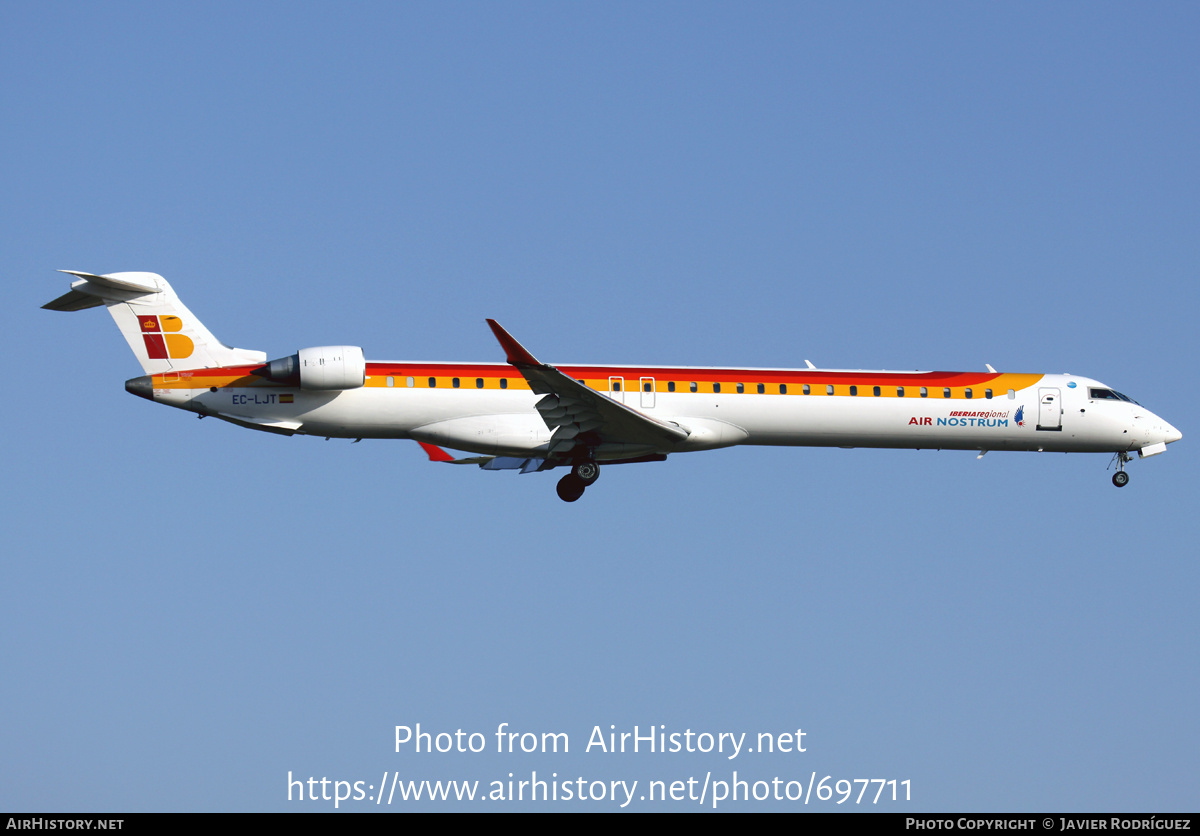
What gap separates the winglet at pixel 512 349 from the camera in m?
25.3

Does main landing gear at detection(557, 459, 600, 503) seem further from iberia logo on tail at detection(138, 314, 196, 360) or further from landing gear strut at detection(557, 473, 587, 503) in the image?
iberia logo on tail at detection(138, 314, 196, 360)

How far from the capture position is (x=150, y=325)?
28.9 meters

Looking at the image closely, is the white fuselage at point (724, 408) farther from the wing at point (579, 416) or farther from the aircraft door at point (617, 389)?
the wing at point (579, 416)

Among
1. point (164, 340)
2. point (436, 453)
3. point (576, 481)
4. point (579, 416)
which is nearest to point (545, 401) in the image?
point (579, 416)

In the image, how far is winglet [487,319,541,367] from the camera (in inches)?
995

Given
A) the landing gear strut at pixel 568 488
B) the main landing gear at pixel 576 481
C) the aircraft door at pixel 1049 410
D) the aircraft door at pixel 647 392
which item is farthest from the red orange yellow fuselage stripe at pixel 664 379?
the landing gear strut at pixel 568 488

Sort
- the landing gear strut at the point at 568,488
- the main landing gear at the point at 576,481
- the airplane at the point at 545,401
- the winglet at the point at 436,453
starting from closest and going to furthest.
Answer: the airplane at the point at 545,401
the main landing gear at the point at 576,481
the landing gear strut at the point at 568,488
the winglet at the point at 436,453

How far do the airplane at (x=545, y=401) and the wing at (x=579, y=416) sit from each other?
0.04 meters

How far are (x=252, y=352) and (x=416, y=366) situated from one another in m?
3.83

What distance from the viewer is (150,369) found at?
28.8 meters

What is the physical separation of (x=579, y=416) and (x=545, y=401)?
3.31 feet
